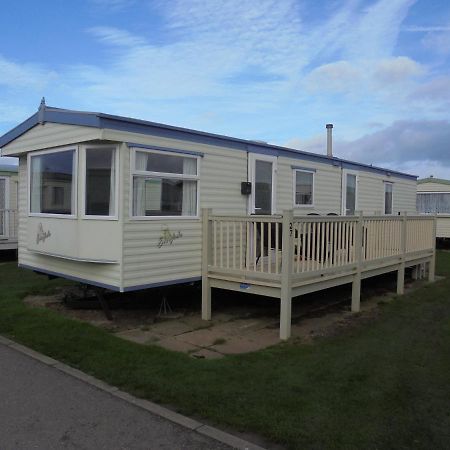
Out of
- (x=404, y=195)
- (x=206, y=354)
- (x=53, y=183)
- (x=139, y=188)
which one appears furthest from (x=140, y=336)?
(x=404, y=195)

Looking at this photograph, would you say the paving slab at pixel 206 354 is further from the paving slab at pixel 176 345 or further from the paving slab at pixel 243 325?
the paving slab at pixel 243 325

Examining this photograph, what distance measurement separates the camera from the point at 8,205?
1434 centimetres

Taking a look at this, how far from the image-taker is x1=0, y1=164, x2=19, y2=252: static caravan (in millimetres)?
14172

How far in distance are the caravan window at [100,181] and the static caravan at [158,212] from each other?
0.01 m

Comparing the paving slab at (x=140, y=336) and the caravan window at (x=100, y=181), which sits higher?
the caravan window at (x=100, y=181)

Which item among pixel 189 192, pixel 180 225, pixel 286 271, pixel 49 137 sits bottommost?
pixel 286 271

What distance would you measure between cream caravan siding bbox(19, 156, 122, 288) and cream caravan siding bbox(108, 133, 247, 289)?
0.24m

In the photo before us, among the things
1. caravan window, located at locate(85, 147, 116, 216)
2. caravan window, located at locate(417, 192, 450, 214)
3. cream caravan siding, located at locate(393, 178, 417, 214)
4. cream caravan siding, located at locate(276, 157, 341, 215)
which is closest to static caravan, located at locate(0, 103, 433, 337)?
caravan window, located at locate(85, 147, 116, 216)

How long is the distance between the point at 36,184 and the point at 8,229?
7128mm

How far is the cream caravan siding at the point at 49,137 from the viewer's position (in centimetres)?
665

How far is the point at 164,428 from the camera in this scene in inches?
146

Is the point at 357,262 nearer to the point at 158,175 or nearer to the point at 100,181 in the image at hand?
the point at 158,175

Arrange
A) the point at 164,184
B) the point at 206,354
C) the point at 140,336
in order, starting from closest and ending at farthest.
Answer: the point at 206,354 → the point at 140,336 → the point at 164,184

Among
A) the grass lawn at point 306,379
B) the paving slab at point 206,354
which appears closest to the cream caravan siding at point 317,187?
the grass lawn at point 306,379
